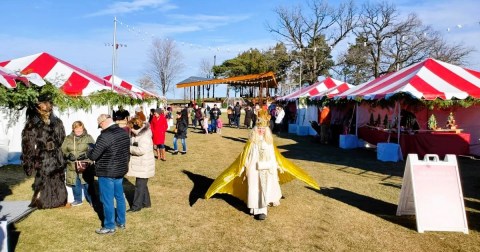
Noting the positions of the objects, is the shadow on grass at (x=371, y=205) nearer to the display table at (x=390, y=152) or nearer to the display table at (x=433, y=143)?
the display table at (x=390, y=152)

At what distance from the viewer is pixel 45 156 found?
5734mm

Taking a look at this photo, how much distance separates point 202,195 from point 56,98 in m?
5.93

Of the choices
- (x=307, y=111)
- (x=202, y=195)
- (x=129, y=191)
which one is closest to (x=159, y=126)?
(x=129, y=191)

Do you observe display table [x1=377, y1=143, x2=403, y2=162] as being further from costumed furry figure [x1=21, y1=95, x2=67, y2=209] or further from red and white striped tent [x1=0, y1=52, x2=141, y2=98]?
red and white striped tent [x1=0, y1=52, x2=141, y2=98]

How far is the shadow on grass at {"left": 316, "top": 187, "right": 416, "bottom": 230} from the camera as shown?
5.62m

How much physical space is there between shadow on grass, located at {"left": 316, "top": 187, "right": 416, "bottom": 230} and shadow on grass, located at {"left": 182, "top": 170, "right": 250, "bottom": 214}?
71.5 inches

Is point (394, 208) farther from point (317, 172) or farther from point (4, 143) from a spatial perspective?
point (4, 143)

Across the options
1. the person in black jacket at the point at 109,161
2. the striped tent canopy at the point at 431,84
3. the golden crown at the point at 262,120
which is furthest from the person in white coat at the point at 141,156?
the striped tent canopy at the point at 431,84

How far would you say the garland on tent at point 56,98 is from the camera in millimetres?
8484

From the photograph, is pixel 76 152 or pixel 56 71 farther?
pixel 56 71

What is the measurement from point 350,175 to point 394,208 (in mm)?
2831

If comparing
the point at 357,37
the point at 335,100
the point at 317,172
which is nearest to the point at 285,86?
the point at 357,37

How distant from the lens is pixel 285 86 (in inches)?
2090

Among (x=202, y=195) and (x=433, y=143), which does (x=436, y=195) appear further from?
(x=433, y=143)
